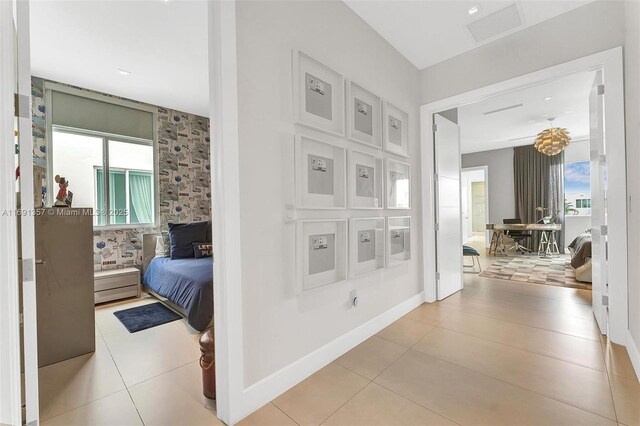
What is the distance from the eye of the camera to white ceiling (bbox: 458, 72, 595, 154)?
14.2 feet

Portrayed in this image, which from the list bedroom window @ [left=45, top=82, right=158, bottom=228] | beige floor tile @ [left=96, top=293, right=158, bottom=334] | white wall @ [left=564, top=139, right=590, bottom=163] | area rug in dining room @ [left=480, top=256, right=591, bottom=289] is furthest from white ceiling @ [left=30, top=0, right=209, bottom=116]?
white wall @ [left=564, top=139, right=590, bottom=163]

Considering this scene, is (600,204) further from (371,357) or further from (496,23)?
(371,357)

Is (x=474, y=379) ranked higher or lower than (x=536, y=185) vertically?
lower

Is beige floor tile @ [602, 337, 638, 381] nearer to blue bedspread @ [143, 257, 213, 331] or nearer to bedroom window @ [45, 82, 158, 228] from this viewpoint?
blue bedspread @ [143, 257, 213, 331]

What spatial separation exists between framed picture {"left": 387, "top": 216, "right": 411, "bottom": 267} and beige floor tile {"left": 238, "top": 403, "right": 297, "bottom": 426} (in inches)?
62.4

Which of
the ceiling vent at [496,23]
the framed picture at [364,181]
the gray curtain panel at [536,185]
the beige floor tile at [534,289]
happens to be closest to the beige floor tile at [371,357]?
the framed picture at [364,181]

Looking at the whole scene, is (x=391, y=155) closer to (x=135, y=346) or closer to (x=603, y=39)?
(x=603, y=39)

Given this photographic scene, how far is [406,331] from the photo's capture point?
265 centimetres

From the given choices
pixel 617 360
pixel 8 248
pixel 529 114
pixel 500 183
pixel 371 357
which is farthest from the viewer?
pixel 500 183

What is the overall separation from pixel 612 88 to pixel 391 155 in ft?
5.92

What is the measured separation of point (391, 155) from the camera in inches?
114


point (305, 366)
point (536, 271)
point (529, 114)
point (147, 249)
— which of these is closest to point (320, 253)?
point (305, 366)

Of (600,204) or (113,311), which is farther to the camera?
(113,311)

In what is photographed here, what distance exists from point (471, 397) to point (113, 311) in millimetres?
3794
